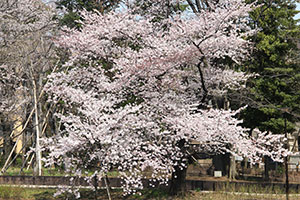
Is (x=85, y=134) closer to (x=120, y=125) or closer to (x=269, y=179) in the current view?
(x=120, y=125)

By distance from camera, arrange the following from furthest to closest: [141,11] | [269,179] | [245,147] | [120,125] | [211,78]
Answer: [269,179], [141,11], [211,78], [245,147], [120,125]

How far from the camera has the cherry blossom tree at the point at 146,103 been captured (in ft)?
32.7

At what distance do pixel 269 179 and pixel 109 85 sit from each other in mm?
10197

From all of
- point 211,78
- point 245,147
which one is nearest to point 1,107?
point 211,78

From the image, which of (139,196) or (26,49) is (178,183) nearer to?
(139,196)

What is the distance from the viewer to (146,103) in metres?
12.2

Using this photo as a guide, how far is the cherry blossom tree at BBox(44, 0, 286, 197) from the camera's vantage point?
9977 mm

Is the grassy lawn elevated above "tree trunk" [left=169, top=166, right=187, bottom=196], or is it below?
below

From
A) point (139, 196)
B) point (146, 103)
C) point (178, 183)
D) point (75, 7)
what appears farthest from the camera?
point (75, 7)

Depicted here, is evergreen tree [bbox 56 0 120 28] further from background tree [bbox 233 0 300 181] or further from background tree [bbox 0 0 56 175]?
background tree [bbox 233 0 300 181]

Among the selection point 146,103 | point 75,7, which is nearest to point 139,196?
point 146,103

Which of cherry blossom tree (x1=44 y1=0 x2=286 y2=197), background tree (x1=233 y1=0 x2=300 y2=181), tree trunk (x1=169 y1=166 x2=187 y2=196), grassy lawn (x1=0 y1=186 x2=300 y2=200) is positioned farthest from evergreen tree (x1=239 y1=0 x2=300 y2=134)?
tree trunk (x1=169 y1=166 x2=187 y2=196)

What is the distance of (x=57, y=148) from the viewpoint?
10641 millimetres

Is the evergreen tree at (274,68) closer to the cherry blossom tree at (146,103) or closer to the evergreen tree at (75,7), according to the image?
the cherry blossom tree at (146,103)
